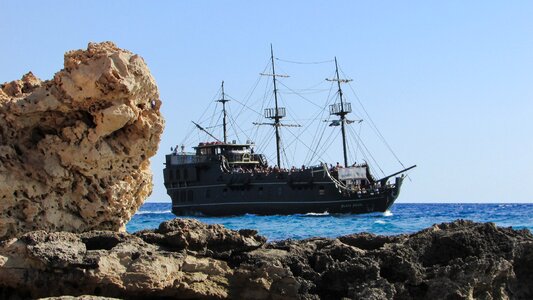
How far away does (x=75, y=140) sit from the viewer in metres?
6.74

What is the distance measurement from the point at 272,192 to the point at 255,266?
3837 centimetres

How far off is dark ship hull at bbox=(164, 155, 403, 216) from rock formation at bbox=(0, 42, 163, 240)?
35.7 metres

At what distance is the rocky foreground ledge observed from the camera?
5305mm

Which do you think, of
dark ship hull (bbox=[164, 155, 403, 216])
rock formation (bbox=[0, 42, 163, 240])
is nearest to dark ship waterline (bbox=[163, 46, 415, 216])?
dark ship hull (bbox=[164, 155, 403, 216])

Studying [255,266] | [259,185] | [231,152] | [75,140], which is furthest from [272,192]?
[255,266]

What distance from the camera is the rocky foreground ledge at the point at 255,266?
530 centimetres

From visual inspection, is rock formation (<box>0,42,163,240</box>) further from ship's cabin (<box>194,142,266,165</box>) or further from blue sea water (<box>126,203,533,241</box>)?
ship's cabin (<box>194,142,266,165</box>)

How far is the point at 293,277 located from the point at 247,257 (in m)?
0.38

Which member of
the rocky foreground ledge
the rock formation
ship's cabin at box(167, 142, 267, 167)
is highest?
ship's cabin at box(167, 142, 267, 167)

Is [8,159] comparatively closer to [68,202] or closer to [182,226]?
[68,202]

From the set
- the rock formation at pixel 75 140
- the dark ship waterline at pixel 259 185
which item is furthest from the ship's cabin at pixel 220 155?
the rock formation at pixel 75 140

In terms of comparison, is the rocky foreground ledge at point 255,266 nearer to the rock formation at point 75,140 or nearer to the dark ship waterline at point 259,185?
the rock formation at point 75,140

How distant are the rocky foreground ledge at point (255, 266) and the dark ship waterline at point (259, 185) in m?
36.4

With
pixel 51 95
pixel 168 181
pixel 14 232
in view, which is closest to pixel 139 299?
pixel 14 232
